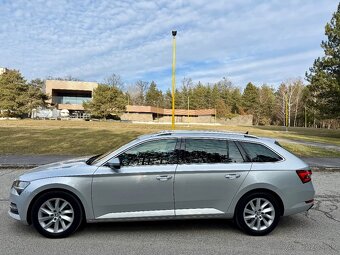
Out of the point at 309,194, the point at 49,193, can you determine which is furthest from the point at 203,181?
the point at 49,193

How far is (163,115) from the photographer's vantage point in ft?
296

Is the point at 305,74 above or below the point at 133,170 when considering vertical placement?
above

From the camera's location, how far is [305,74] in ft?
→ 113

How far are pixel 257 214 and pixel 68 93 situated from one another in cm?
7620

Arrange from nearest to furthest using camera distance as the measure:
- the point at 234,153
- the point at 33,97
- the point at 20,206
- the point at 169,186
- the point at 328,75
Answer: the point at 20,206, the point at 169,186, the point at 234,153, the point at 328,75, the point at 33,97

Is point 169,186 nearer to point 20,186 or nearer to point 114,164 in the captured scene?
point 114,164

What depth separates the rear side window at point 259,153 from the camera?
200 inches

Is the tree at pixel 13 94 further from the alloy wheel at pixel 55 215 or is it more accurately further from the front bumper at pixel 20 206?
the alloy wheel at pixel 55 215

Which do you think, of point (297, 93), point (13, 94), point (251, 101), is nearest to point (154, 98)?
point (251, 101)

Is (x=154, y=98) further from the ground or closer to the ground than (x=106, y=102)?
further from the ground

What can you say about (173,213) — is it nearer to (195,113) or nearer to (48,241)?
(48,241)

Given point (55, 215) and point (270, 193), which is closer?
point (55, 215)

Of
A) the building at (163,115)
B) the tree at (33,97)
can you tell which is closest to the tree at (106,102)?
the tree at (33,97)

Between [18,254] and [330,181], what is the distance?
27.4 ft
